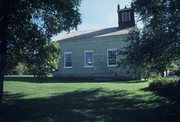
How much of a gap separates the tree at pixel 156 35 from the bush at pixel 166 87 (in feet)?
7.07

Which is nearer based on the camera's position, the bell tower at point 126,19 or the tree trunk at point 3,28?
the tree trunk at point 3,28

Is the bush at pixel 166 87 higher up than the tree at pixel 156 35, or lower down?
lower down

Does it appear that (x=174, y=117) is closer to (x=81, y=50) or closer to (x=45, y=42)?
(x=45, y=42)

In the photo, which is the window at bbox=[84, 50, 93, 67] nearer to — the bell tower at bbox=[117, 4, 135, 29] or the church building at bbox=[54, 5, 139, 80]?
the church building at bbox=[54, 5, 139, 80]

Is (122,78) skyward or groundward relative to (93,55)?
groundward

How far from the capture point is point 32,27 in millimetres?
8812

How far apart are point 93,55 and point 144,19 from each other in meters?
16.2

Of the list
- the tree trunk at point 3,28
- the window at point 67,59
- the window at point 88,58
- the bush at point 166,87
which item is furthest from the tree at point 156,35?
the window at point 67,59

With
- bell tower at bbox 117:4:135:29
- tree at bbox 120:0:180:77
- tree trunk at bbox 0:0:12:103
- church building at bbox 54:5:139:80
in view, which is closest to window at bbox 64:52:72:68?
church building at bbox 54:5:139:80

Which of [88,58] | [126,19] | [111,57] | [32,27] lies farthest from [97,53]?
[32,27]

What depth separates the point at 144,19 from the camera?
10.1m

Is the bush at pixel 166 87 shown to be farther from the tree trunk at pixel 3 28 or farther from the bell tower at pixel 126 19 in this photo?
the bell tower at pixel 126 19

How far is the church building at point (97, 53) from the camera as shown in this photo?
24.2m

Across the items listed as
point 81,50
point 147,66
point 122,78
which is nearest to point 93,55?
point 81,50
